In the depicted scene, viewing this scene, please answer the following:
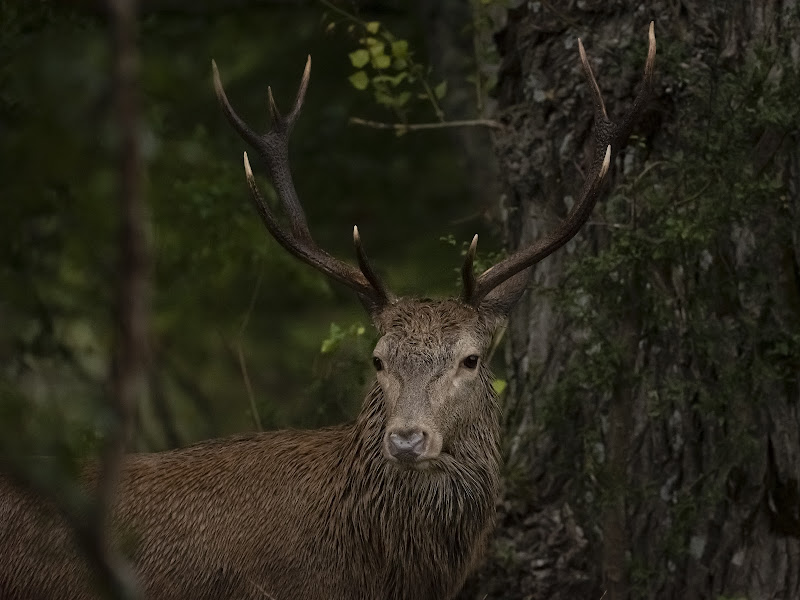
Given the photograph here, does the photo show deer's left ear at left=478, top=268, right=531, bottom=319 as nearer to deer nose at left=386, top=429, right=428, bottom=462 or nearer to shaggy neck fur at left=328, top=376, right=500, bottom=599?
shaggy neck fur at left=328, top=376, right=500, bottom=599

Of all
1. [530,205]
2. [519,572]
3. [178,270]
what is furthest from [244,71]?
[519,572]

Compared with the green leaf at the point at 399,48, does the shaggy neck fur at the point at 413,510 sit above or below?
below

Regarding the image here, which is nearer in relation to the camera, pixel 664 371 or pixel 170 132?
pixel 664 371

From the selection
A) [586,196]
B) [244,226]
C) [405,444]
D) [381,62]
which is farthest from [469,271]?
[244,226]

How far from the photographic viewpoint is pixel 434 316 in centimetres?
532

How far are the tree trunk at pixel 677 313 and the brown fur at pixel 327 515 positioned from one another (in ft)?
2.27

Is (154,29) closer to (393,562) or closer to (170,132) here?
(170,132)

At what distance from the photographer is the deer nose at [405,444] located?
4.77m

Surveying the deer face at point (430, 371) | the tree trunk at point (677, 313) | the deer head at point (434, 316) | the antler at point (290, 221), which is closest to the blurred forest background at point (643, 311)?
the tree trunk at point (677, 313)

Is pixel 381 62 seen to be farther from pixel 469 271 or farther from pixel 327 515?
pixel 327 515

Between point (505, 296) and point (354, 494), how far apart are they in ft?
3.41

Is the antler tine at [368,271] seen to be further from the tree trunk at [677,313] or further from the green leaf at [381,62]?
the green leaf at [381,62]

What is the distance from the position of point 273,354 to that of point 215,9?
2902mm

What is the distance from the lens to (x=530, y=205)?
6.32 metres
